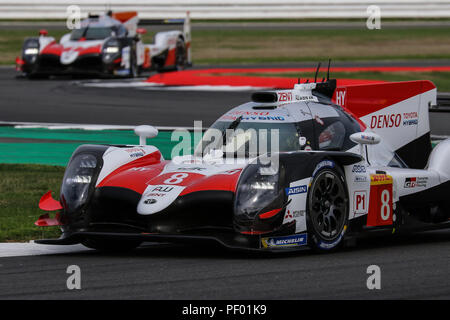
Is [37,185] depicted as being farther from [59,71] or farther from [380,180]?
[59,71]

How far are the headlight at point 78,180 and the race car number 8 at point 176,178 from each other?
24.1 inches

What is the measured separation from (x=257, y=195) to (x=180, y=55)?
2216 cm

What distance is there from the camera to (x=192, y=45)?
41.8m

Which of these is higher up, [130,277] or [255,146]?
[255,146]

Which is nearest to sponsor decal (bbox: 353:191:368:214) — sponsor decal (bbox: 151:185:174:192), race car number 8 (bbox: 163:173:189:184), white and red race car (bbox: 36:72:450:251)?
white and red race car (bbox: 36:72:450:251)

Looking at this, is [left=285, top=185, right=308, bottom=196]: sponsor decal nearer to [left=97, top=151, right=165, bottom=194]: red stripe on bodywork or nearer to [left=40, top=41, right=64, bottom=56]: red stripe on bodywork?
[left=97, top=151, right=165, bottom=194]: red stripe on bodywork

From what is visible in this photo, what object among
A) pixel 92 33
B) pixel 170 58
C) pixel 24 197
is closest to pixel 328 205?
pixel 24 197

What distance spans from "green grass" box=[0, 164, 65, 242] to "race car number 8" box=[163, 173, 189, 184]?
1.56 m

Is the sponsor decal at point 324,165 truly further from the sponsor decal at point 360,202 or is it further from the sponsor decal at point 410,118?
the sponsor decal at point 410,118

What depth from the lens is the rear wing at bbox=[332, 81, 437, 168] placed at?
32.4 ft

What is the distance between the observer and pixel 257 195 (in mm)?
7988

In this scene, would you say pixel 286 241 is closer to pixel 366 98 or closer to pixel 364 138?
pixel 364 138
